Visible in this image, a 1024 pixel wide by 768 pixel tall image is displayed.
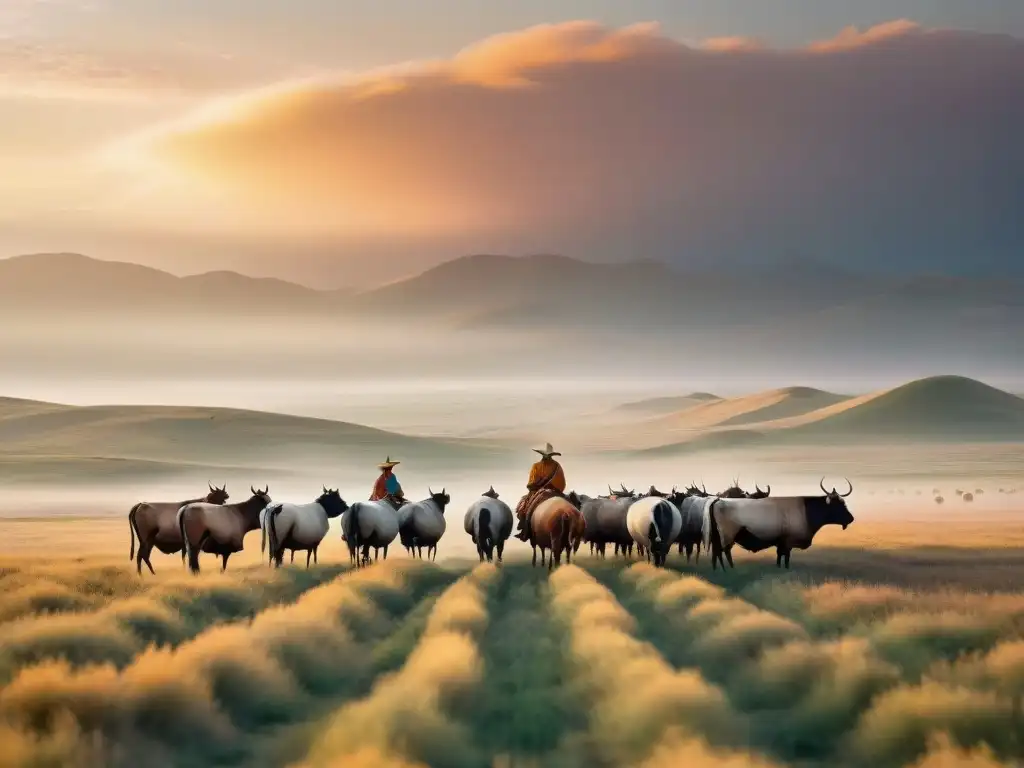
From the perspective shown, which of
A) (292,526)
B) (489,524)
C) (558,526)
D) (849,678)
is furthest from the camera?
(489,524)

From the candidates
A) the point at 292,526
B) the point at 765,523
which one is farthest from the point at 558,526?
the point at 292,526

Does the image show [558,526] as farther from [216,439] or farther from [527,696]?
[216,439]

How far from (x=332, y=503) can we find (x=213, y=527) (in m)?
4.99

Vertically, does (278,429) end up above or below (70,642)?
above

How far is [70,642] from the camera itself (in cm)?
1891

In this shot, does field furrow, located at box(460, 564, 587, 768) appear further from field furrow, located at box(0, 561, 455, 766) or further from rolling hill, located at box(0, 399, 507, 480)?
rolling hill, located at box(0, 399, 507, 480)

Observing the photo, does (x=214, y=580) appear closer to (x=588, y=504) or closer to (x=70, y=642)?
(x=70, y=642)

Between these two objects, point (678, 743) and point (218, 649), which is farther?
point (218, 649)

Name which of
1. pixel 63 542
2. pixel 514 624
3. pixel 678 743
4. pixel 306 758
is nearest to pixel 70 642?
pixel 306 758

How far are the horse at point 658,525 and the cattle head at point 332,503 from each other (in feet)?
27.1

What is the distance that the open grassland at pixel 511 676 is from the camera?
14.0m

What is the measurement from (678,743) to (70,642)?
947cm

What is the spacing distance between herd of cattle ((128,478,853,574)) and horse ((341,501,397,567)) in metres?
0.03

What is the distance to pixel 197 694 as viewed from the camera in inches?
623
